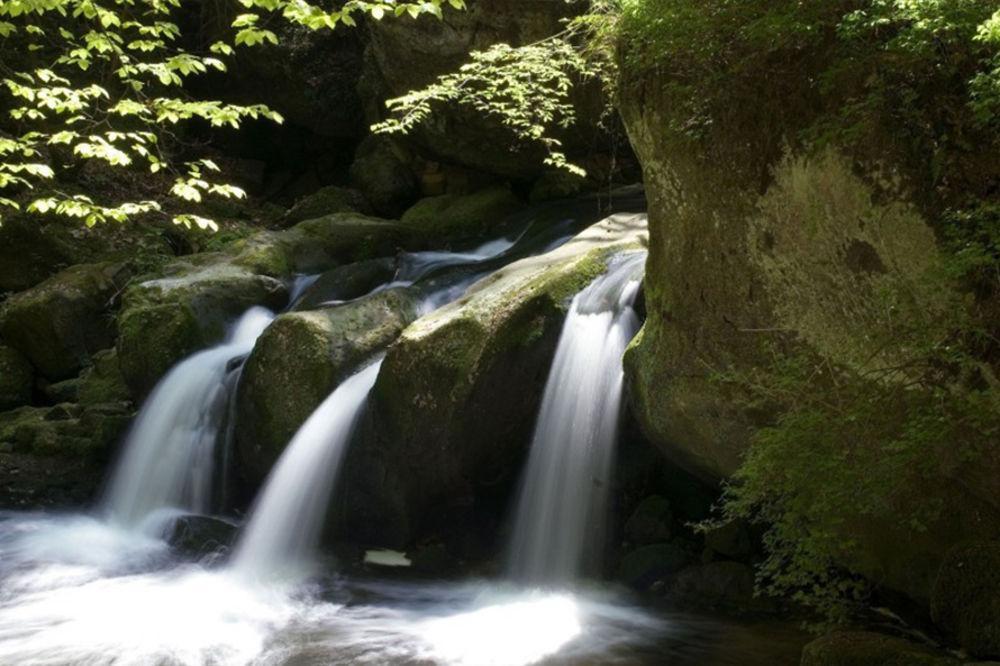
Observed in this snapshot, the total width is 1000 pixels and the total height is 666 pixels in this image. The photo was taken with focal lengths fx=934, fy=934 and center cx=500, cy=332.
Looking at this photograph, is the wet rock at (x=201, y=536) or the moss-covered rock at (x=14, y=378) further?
the moss-covered rock at (x=14, y=378)

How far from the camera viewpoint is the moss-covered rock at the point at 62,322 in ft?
39.2

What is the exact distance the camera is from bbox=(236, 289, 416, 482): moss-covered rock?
8430 millimetres

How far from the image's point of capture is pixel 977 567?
4.40 m

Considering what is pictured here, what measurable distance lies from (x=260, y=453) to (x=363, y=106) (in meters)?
8.82

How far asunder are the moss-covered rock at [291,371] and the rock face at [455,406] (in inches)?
35.9

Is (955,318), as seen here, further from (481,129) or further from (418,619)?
(481,129)

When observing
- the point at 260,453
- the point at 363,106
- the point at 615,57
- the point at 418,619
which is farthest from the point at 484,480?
the point at 363,106

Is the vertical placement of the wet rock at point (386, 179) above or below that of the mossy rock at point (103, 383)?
above

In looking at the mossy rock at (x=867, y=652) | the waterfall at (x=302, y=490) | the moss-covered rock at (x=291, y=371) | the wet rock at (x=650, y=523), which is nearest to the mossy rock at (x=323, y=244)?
the moss-covered rock at (x=291, y=371)

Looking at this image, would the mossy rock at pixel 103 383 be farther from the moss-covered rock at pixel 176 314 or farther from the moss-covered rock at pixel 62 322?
the moss-covered rock at pixel 176 314

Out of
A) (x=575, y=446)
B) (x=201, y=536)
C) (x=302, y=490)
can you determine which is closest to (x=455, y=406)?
(x=575, y=446)

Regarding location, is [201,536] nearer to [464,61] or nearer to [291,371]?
[291,371]

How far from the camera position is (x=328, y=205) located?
15.1 m

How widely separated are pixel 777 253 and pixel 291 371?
15.8 feet
